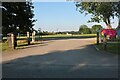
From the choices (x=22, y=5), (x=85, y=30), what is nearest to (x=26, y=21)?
(x=22, y=5)

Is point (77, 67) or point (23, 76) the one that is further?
point (77, 67)

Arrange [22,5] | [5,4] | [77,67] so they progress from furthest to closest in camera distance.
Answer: [22,5] < [5,4] < [77,67]

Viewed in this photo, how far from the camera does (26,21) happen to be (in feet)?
136

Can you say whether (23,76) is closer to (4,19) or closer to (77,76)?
(77,76)

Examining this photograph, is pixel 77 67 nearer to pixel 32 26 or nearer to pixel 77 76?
pixel 77 76

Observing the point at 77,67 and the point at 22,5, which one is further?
the point at 22,5

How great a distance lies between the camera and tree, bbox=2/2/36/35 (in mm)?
37812

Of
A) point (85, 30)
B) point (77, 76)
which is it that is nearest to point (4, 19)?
point (77, 76)

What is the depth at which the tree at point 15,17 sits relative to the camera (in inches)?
1489

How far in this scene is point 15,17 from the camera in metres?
39.1

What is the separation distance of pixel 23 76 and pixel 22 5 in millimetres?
29409

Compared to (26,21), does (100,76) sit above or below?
below

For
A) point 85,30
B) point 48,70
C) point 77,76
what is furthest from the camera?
point 85,30

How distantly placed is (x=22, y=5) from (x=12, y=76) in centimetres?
2925
